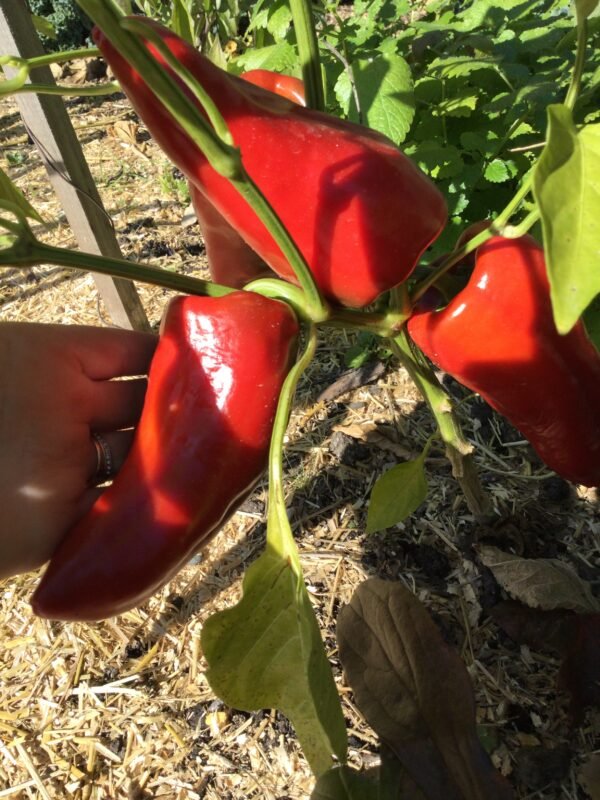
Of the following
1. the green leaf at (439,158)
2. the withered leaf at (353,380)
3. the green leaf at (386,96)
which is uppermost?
the green leaf at (386,96)

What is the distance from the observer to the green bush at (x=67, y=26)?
412 cm

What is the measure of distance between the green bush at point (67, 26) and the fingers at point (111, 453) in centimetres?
394

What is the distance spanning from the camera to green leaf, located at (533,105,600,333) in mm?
368

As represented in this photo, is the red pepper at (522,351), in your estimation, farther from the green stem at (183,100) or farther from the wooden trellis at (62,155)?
the wooden trellis at (62,155)

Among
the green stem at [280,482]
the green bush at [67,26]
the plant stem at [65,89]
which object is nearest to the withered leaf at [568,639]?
the green stem at [280,482]

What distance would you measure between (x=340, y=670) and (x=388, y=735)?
0.25 meters

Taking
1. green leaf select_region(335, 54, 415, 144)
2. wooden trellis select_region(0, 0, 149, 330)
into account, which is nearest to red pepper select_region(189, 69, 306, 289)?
green leaf select_region(335, 54, 415, 144)

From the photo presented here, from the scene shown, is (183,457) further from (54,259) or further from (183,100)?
(183,100)

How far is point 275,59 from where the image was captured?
3.56 feet

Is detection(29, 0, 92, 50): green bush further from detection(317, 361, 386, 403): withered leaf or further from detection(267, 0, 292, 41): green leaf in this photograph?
detection(317, 361, 386, 403): withered leaf

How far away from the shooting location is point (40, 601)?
0.78 m

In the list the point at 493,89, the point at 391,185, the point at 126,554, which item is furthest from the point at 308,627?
Result: the point at 493,89

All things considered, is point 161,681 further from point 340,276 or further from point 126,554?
point 340,276

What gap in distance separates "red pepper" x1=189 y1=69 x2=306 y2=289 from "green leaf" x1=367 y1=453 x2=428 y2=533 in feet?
0.95
